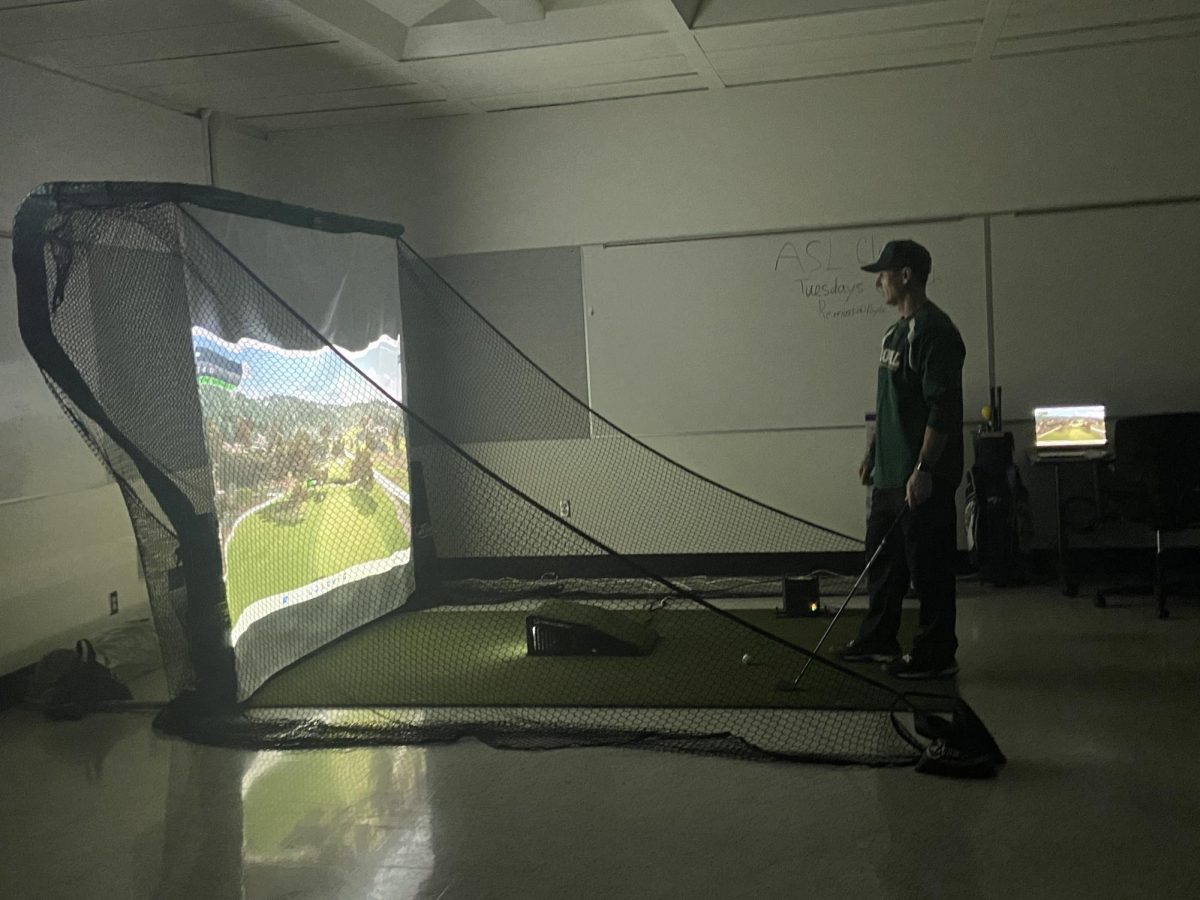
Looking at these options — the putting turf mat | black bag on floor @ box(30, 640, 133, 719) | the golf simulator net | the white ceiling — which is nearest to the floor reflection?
the golf simulator net

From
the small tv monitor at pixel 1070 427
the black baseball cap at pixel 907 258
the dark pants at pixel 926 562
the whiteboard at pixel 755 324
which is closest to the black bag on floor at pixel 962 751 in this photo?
the dark pants at pixel 926 562

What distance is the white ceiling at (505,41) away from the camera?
4.71 metres

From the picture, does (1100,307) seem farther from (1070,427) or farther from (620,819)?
(620,819)

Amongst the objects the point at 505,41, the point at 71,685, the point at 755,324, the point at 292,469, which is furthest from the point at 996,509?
the point at 71,685

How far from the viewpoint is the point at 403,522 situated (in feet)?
18.0

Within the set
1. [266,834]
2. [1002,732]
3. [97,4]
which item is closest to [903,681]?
[1002,732]

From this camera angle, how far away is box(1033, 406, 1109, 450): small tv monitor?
229 inches

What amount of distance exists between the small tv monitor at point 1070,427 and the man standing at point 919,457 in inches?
70.2

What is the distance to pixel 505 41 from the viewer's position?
17.2 feet

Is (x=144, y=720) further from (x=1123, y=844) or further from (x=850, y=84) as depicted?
(x=850, y=84)

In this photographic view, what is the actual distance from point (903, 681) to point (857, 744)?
0.69 m

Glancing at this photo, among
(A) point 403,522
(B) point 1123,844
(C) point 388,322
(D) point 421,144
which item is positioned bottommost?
(B) point 1123,844

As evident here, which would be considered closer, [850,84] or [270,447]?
[270,447]

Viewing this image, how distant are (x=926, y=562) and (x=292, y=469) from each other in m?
2.48
